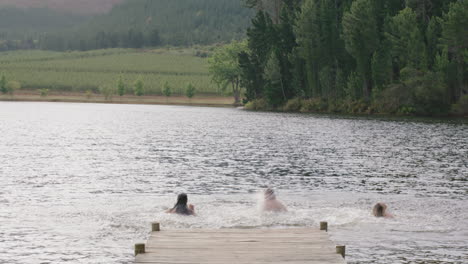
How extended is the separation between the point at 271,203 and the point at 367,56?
324 feet

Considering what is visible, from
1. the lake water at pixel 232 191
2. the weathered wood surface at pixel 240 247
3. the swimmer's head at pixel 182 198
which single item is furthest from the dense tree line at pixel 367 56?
the weathered wood surface at pixel 240 247

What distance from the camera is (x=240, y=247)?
55.2ft

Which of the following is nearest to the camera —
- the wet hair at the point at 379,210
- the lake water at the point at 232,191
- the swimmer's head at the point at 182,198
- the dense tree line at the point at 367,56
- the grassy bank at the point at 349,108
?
the lake water at the point at 232,191

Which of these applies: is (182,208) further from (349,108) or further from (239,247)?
(349,108)

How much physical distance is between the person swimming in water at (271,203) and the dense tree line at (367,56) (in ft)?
280

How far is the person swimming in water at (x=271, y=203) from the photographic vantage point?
83.1ft

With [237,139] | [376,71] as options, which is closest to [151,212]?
[237,139]

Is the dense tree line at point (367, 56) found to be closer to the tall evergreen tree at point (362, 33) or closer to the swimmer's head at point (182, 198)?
the tall evergreen tree at point (362, 33)

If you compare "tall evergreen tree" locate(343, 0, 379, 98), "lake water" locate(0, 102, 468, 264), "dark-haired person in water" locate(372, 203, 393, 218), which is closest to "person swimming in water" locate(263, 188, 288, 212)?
"lake water" locate(0, 102, 468, 264)

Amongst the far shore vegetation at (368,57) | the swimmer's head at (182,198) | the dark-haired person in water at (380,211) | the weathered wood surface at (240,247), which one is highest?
the far shore vegetation at (368,57)

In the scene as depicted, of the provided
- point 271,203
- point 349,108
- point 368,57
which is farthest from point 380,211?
point 349,108

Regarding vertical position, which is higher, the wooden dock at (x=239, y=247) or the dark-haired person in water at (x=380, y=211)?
the wooden dock at (x=239, y=247)

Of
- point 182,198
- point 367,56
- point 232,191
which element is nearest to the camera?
point 182,198

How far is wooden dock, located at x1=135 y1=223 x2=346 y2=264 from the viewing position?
1556 cm
